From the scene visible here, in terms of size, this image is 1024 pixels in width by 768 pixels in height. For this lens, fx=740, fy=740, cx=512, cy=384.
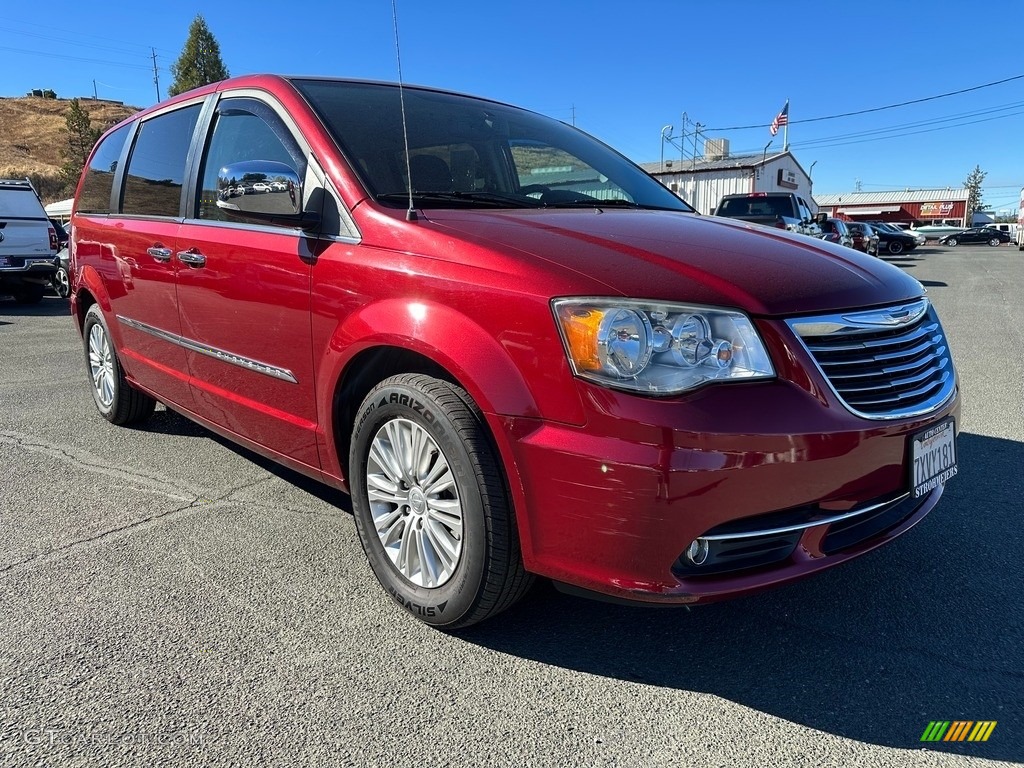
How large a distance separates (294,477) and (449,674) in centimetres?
189

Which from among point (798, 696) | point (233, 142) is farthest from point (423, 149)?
point (798, 696)

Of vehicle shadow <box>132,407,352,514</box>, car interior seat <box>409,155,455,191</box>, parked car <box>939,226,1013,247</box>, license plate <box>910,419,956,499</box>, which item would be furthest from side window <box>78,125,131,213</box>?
parked car <box>939,226,1013,247</box>

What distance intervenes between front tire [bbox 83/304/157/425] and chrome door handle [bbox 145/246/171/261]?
1116 millimetres

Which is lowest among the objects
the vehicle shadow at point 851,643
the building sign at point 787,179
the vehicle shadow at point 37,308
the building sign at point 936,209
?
the vehicle shadow at point 851,643

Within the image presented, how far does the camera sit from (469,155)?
3115 millimetres

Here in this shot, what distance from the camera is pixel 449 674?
218cm

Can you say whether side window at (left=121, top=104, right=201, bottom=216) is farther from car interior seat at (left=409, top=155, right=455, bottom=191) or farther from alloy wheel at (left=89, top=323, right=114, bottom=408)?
car interior seat at (left=409, top=155, right=455, bottom=191)

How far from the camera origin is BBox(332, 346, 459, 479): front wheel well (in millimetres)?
2381

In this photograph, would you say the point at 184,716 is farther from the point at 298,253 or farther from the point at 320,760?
the point at 298,253

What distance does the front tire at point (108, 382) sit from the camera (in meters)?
4.53

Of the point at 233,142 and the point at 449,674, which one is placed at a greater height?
the point at 233,142

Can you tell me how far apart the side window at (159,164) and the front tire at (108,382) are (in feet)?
3.05

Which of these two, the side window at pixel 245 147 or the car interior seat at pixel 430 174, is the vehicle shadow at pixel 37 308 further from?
the car interior seat at pixel 430 174

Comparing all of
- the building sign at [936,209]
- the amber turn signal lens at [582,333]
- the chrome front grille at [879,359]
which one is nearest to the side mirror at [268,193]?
the amber turn signal lens at [582,333]
